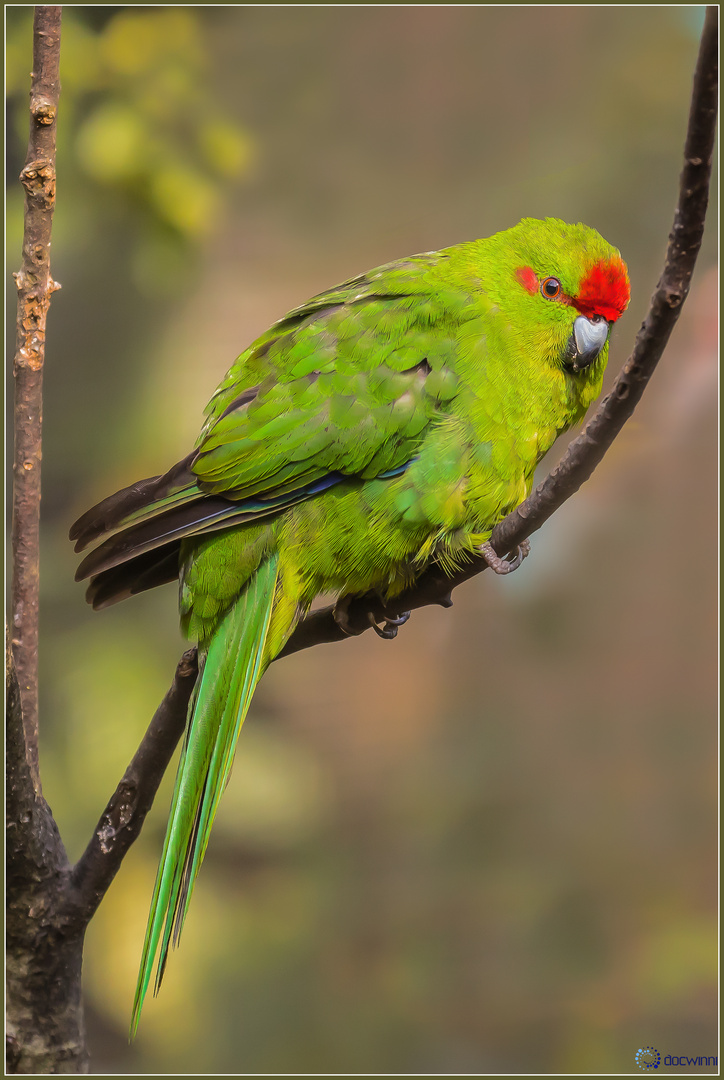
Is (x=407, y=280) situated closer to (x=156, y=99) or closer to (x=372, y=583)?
(x=372, y=583)

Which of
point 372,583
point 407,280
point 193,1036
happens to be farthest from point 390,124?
point 193,1036

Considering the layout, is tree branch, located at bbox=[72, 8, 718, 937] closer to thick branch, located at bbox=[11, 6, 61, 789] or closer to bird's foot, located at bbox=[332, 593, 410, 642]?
bird's foot, located at bbox=[332, 593, 410, 642]

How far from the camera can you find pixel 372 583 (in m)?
1.70

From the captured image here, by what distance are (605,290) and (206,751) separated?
44.9 inches

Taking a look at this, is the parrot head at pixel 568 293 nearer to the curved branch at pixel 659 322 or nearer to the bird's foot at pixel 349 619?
the curved branch at pixel 659 322

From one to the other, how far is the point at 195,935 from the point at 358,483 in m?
1.73

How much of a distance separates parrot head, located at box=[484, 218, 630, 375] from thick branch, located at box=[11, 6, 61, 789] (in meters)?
0.86

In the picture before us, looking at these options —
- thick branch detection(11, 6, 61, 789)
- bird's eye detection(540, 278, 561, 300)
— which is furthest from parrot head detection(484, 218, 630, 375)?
thick branch detection(11, 6, 61, 789)

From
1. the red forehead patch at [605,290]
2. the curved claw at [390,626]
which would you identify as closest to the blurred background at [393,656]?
the red forehead patch at [605,290]

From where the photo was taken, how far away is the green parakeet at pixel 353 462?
5.29ft

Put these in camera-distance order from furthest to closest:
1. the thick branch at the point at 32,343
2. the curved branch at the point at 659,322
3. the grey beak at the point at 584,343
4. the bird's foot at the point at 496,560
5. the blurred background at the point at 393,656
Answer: the blurred background at the point at 393,656
the grey beak at the point at 584,343
the bird's foot at the point at 496,560
the thick branch at the point at 32,343
the curved branch at the point at 659,322

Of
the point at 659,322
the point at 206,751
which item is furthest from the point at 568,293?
the point at 206,751

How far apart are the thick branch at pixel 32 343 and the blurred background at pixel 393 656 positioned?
955 mm

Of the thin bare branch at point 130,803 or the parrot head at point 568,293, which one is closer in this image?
the thin bare branch at point 130,803
